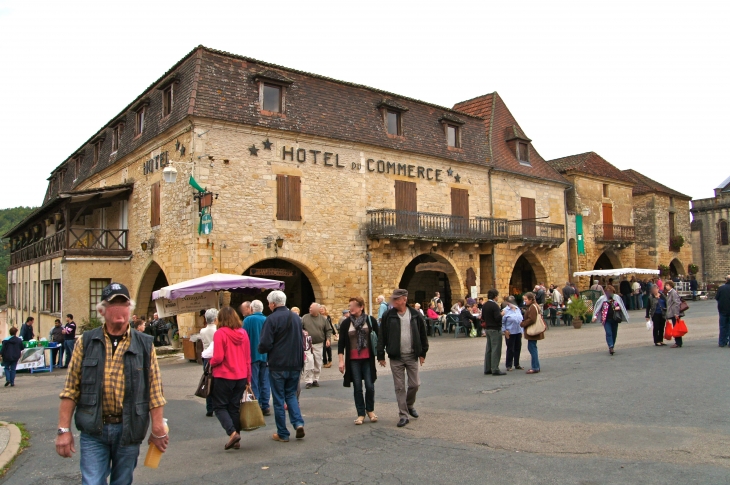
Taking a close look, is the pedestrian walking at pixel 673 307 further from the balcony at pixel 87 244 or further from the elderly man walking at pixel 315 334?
the balcony at pixel 87 244

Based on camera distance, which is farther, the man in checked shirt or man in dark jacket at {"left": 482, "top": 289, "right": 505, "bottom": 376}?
man in dark jacket at {"left": 482, "top": 289, "right": 505, "bottom": 376}

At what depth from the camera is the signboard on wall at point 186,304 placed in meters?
15.3

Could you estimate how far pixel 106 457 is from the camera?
3740 mm

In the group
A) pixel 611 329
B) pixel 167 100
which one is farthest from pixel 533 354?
pixel 167 100

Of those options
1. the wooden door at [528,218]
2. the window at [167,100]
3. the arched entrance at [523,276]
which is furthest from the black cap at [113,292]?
the arched entrance at [523,276]

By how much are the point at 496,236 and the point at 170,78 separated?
576 inches

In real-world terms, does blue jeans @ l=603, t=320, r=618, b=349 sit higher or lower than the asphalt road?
higher

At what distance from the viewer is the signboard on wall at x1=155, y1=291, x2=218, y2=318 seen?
15281mm

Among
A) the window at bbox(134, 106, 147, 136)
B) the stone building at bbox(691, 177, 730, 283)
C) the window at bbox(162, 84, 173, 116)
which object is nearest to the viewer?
the window at bbox(162, 84, 173, 116)

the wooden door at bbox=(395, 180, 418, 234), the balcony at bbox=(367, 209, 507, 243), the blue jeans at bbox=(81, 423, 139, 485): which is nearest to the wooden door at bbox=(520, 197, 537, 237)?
the balcony at bbox=(367, 209, 507, 243)

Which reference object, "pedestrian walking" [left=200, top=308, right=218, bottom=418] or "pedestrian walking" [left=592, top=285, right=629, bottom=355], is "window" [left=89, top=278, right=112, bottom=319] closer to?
"pedestrian walking" [left=200, top=308, right=218, bottom=418]

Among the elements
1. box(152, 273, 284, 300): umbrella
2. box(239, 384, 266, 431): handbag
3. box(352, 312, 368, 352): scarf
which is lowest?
box(239, 384, 266, 431): handbag

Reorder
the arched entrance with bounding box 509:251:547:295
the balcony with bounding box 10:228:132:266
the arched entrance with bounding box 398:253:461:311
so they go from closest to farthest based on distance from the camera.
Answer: the balcony with bounding box 10:228:132:266, the arched entrance with bounding box 398:253:461:311, the arched entrance with bounding box 509:251:547:295

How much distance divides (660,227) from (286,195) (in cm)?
2832
